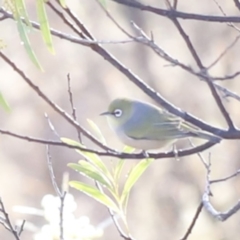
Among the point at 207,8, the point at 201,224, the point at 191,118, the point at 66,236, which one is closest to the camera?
the point at 191,118

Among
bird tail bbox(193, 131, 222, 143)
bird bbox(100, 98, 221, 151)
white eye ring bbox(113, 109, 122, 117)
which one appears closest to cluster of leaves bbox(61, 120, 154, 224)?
bird tail bbox(193, 131, 222, 143)

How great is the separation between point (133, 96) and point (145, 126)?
6.97 ft

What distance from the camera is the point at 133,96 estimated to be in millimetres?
3521

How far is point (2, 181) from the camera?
139 inches

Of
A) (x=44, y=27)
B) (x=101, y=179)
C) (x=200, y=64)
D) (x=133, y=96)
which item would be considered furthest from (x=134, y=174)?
(x=133, y=96)

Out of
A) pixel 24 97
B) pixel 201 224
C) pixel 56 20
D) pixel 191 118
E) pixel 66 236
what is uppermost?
pixel 56 20

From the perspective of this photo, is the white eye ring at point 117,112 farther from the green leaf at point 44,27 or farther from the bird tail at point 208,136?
the green leaf at point 44,27

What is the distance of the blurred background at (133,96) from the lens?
133 inches

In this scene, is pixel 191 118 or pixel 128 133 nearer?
pixel 191 118

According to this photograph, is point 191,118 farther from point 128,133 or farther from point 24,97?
point 24,97

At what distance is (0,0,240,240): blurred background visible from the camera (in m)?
3.37

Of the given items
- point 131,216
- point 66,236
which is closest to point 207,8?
point 131,216

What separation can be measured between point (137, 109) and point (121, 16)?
2.14 m

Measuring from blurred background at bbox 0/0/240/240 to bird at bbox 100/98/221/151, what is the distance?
1.84m
